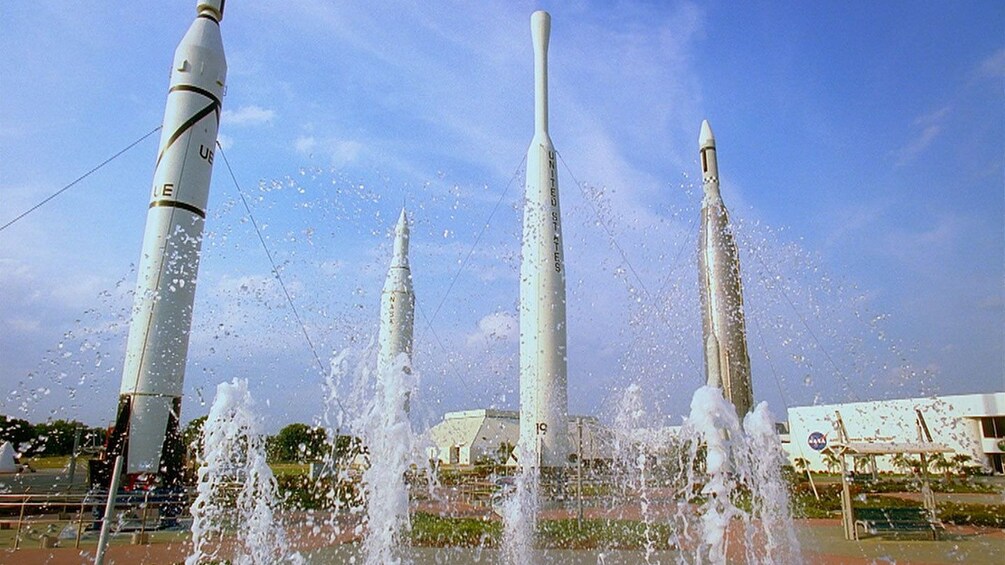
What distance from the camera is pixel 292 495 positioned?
2088 centimetres

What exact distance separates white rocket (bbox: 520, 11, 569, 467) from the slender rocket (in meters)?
9.71

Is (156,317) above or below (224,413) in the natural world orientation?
above

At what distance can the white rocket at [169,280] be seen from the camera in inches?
570

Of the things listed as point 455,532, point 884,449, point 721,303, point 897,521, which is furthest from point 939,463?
→ point 455,532

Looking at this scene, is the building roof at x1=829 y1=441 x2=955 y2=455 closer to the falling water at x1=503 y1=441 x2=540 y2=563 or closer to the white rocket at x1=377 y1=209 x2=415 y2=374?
the falling water at x1=503 y1=441 x2=540 y2=563

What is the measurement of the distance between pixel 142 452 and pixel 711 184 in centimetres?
2426

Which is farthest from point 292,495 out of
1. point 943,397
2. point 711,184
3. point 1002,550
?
point 943,397

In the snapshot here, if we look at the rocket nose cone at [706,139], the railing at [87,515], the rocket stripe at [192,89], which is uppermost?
the rocket nose cone at [706,139]

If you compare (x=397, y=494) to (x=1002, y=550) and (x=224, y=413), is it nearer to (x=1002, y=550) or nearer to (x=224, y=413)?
(x=224, y=413)

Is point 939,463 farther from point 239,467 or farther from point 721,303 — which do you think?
point 239,467

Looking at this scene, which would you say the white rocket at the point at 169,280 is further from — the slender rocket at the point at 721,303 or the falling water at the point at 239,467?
the slender rocket at the point at 721,303

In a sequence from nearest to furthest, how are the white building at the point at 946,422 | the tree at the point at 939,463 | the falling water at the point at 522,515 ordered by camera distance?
the falling water at the point at 522,515
the tree at the point at 939,463
the white building at the point at 946,422

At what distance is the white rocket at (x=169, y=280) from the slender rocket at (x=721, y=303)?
19.8m

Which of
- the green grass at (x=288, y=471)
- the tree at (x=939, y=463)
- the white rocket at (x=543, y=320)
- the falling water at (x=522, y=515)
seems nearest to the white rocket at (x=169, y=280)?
the green grass at (x=288, y=471)
